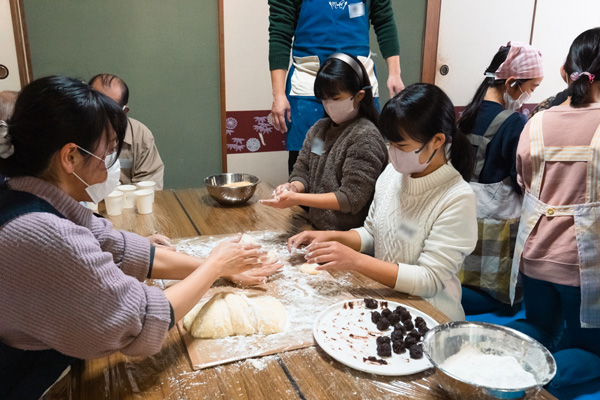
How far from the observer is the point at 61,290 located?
0.90 m

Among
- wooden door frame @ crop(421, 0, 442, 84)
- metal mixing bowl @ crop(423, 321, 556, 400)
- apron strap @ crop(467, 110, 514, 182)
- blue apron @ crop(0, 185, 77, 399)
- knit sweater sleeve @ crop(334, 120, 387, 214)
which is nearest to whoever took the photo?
metal mixing bowl @ crop(423, 321, 556, 400)

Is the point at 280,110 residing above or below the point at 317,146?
above

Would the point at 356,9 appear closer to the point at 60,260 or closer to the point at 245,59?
the point at 245,59

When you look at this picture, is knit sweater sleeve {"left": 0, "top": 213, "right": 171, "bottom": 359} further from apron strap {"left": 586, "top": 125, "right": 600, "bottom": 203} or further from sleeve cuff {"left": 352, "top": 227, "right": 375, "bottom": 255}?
apron strap {"left": 586, "top": 125, "right": 600, "bottom": 203}

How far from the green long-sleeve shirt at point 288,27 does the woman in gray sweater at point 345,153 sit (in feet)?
2.42

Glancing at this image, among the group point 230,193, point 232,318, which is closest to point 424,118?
point 232,318

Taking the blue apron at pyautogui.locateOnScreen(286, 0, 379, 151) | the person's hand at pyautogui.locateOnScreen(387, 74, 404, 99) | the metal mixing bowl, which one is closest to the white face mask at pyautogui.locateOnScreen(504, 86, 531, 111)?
the person's hand at pyautogui.locateOnScreen(387, 74, 404, 99)

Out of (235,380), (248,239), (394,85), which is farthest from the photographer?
(394,85)

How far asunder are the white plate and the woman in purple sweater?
0.36 meters

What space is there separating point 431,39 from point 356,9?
80.3 inches

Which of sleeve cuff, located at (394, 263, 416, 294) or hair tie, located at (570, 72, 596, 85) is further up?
hair tie, located at (570, 72, 596, 85)

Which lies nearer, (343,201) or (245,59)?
(343,201)

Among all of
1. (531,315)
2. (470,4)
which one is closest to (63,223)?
(531,315)

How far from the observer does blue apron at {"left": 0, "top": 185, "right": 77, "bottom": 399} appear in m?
0.96
